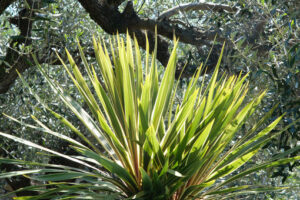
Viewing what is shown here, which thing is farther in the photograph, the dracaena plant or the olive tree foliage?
the olive tree foliage

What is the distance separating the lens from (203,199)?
220 centimetres

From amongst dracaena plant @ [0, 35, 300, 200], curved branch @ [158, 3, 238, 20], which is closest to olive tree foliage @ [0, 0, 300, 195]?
curved branch @ [158, 3, 238, 20]

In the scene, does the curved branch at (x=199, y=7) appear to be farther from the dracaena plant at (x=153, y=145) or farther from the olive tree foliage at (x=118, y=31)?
the dracaena plant at (x=153, y=145)

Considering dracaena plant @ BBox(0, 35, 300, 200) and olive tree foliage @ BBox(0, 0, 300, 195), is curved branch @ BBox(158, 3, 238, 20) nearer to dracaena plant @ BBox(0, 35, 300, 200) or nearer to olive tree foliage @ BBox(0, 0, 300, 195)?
olive tree foliage @ BBox(0, 0, 300, 195)

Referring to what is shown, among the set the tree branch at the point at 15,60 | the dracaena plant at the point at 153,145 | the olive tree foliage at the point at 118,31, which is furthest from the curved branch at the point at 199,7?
the dracaena plant at the point at 153,145

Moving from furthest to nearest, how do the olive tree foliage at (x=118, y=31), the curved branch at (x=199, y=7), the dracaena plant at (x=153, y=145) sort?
the curved branch at (x=199, y=7), the olive tree foliage at (x=118, y=31), the dracaena plant at (x=153, y=145)

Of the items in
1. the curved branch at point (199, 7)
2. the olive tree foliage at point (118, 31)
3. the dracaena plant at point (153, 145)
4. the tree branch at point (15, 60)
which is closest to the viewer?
the dracaena plant at point (153, 145)

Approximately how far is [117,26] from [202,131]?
209 centimetres

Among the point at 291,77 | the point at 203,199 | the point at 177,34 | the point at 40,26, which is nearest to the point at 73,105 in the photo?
the point at 203,199

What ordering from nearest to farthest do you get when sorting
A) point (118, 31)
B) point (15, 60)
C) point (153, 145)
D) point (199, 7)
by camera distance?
point (153, 145) < point (15, 60) < point (118, 31) < point (199, 7)

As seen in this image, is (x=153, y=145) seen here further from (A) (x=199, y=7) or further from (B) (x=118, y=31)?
(A) (x=199, y=7)

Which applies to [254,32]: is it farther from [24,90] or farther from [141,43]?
[24,90]

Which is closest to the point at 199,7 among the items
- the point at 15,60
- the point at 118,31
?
the point at 118,31

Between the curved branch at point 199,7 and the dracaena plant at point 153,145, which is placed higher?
the curved branch at point 199,7
